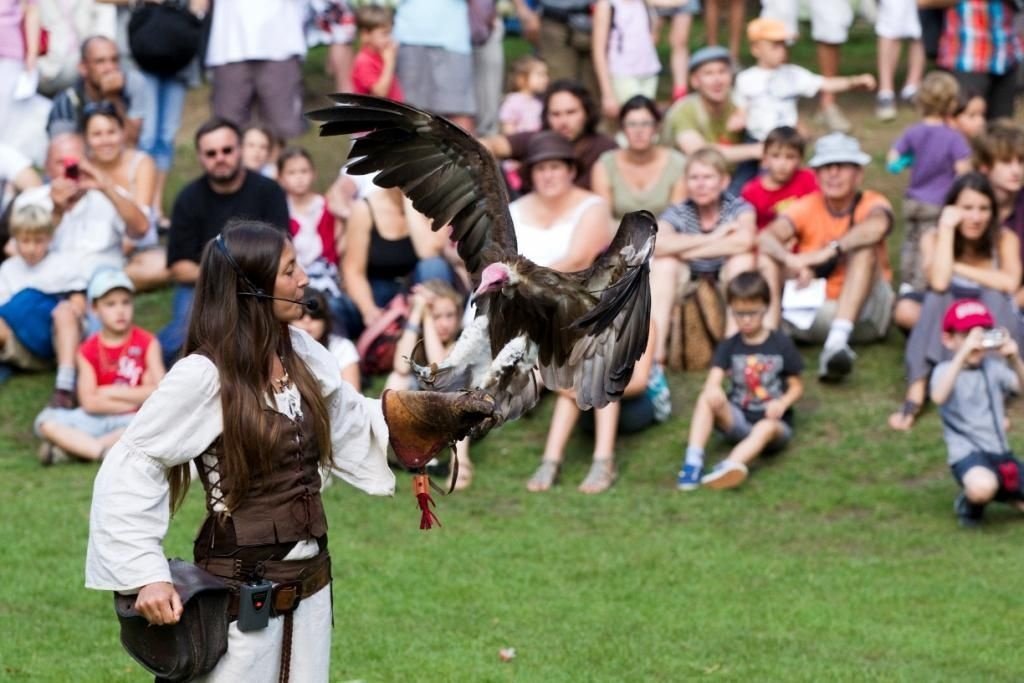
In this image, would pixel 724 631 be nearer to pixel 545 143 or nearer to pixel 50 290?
pixel 545 143

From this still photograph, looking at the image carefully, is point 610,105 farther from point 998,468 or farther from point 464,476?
point 998,468

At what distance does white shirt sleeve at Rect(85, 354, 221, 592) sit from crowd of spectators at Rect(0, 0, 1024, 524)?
11.0 ft

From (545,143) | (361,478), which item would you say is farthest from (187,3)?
(361,478)

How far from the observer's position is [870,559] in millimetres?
7316

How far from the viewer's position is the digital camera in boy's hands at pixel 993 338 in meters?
7.62

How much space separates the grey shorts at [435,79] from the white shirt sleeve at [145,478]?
23.4ft

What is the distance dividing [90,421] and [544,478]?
2.31 m

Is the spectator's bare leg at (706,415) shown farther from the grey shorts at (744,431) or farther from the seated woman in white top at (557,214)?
the seated woman in white top at (557,214)

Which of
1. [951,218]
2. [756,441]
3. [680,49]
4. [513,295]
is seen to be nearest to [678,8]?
[680,49]

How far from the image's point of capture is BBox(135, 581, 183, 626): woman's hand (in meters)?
4.03

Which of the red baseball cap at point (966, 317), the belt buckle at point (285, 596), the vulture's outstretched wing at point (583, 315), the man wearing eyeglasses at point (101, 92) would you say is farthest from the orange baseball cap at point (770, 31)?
the belt buckle at point (285, 596)

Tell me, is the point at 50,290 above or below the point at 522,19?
below

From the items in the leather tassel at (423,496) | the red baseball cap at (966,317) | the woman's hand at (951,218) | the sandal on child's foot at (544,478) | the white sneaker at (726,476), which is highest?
the leather tassel at (423,496)

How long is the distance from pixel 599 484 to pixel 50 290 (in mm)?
3237
